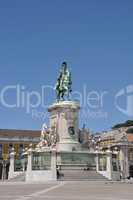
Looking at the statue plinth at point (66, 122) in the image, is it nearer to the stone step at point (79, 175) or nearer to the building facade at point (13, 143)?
the stone step at point (79, 175)

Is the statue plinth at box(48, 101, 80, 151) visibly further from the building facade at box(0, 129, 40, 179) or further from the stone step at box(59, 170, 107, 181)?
the building facade at box(0, 129, 40, 179)

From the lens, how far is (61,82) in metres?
55.5

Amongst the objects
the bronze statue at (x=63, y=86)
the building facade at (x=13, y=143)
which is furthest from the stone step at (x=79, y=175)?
the building facade at (x=13, y=143)

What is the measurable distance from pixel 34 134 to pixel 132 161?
74.5ft

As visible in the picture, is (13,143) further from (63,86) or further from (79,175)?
(79,175)

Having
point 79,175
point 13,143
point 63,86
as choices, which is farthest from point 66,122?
point 13,143

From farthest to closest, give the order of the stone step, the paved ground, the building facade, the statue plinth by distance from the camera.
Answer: the building facade → the statue plinth → the stone step → the paved ground

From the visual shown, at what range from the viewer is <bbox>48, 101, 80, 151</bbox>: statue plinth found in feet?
172

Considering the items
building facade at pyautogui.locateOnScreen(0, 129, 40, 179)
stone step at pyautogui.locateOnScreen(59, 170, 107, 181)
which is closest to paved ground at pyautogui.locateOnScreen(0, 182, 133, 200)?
stone step at pyautogui.locateOnScreen(59, 170, 107, 181)

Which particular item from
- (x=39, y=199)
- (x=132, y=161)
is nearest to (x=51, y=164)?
(x=39, y=199)

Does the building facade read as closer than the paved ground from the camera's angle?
No

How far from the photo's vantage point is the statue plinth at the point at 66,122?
172 feet

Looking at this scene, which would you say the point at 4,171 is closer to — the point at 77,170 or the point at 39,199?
the point at 77,170

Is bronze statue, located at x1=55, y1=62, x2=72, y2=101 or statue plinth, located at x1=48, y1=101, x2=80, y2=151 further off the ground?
bronze statue, located at x1=55, y1=62, x2=72, y2=101
